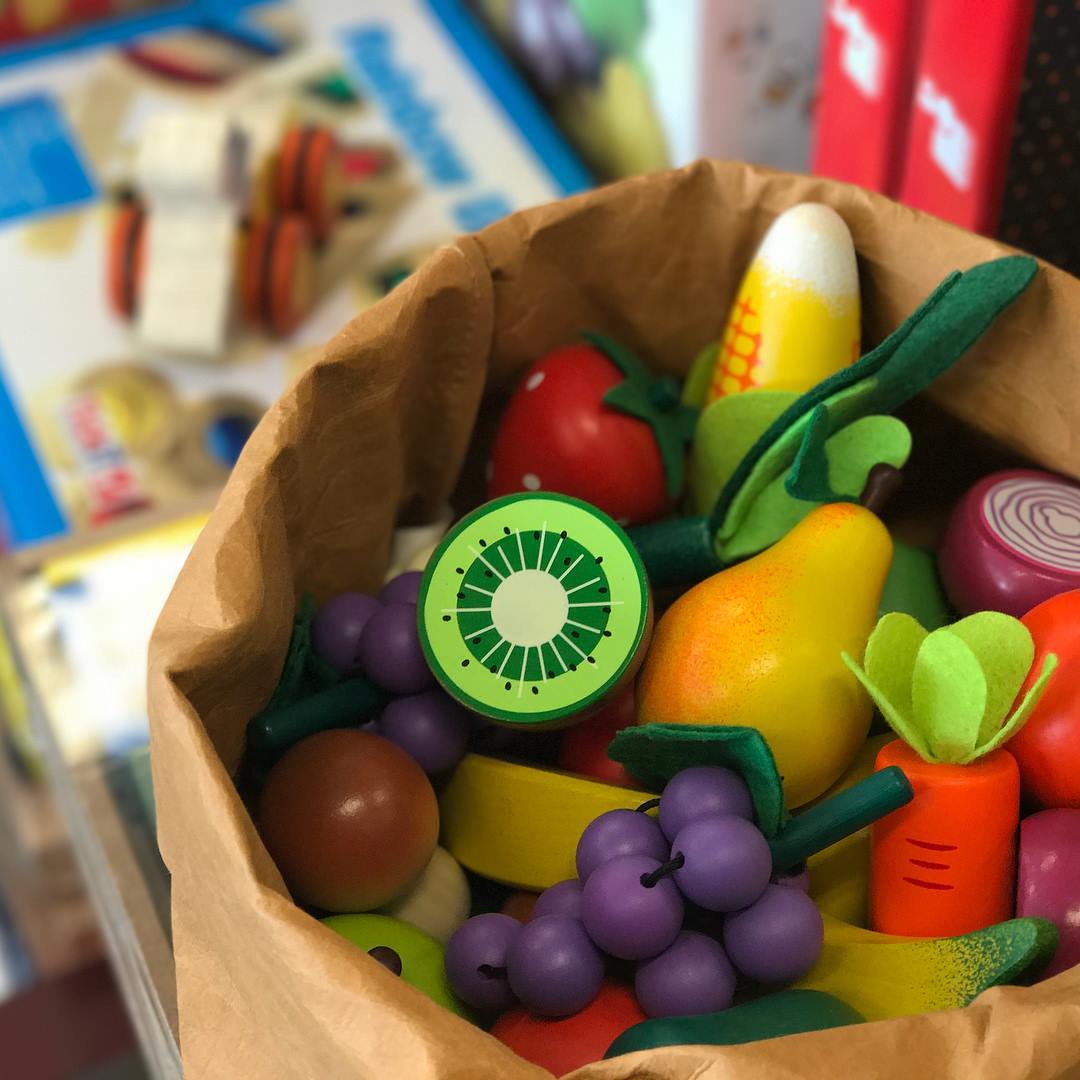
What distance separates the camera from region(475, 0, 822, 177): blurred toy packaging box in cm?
84

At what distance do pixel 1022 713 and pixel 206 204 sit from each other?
734mm

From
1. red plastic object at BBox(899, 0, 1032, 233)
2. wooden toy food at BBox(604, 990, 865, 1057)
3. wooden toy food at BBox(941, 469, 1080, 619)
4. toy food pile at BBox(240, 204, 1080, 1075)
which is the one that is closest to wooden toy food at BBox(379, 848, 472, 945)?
toy food pile at BBox(240, 204, 1080, 1075)

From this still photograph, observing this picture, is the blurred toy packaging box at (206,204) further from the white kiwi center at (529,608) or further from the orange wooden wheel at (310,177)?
the white kiwi center at (529,608)

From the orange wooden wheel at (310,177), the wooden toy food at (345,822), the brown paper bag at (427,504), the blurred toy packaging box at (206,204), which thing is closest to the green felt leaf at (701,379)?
the brown paper bag at (427,504)

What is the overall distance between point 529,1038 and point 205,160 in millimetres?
721

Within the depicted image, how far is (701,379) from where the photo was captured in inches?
23.5

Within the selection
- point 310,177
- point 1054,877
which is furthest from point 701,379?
point 310,177

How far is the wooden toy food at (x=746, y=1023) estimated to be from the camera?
0.38 metres

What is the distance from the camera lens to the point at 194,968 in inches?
16.1

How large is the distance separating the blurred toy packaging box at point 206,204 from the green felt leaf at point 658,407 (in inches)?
15.2

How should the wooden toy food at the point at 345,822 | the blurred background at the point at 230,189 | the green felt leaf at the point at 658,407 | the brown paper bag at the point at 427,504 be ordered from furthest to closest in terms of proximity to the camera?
the blurred background at the point at 230,189
the green felt leaf at the point at 658,407
the wooden toy food at the point at 345,822
the brown paper bag at the point at 427,504

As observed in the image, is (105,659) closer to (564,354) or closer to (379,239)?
(564,354)

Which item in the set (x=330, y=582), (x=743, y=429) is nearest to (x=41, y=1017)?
(x=330, y=582)

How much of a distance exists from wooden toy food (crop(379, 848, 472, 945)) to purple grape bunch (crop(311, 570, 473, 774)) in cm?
4
